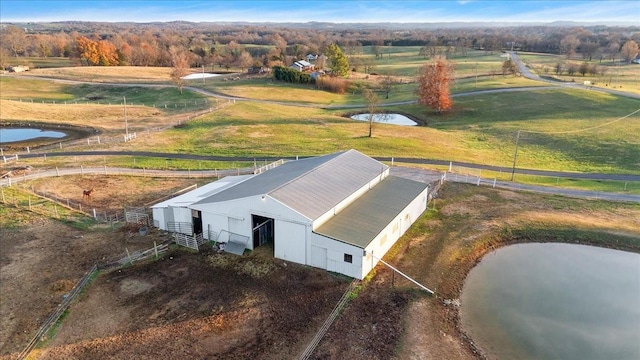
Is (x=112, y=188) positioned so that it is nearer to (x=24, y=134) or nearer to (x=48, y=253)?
(x=48, y=253)

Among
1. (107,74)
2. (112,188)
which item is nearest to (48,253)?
(112,188)

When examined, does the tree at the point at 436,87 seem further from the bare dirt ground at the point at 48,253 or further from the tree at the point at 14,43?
the tree at the point at 14,43

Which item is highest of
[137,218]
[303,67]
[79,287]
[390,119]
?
[303,67]

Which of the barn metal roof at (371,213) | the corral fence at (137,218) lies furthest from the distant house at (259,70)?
the corral fence at (137,218)

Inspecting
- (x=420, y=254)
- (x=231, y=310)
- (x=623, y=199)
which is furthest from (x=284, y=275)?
(x=623, y=199)

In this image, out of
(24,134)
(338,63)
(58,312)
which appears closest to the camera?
(58,312)

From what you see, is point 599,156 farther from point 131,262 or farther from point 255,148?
point 131,262
